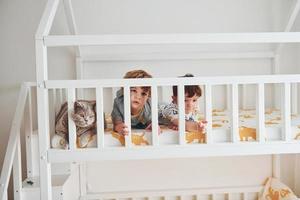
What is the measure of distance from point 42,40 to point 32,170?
765 millimetres

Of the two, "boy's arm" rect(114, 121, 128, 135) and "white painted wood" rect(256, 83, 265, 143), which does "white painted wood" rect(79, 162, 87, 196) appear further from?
"white painted wood" rect(256, 83, 265, 143)

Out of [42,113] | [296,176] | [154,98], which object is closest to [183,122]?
[154,98]

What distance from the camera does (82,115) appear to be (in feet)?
4.33

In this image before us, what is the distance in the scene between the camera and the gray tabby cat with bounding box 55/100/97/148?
132 cm

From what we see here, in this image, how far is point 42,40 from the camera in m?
1.32

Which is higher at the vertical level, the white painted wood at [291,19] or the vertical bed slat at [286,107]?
the white painted wood at [291,19]

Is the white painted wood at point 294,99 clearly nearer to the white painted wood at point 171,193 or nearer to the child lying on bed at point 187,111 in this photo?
the white painted wood at point 171,193

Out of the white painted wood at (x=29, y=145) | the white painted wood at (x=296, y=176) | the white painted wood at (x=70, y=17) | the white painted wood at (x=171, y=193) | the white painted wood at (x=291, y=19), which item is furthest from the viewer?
the white painted wood at (x=296, y=176)

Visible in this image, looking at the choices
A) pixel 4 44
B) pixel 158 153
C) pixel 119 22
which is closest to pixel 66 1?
pixel 119 22

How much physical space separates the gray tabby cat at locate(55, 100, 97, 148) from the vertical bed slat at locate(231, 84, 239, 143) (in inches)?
21.9

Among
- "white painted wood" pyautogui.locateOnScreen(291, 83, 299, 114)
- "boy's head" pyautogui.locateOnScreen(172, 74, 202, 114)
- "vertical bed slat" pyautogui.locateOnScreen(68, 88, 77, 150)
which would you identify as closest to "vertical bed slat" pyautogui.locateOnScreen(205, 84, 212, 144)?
"boy's head" pyautogui.locateOnScreen(172, 74, 202, 114)

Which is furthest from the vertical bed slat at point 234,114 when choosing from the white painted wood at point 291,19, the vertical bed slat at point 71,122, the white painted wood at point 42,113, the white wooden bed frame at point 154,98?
the white painted wood at point 291,19

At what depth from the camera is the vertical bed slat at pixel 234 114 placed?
4.40ft

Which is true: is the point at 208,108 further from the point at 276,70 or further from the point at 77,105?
the point at 276,70
